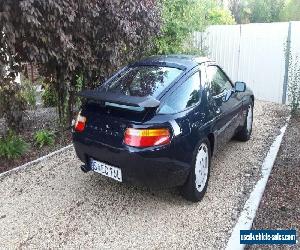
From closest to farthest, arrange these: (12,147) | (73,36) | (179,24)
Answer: (12,147) → (73,36) → (179,24)

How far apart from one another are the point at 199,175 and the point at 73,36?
3.02m

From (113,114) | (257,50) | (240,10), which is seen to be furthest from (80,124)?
(240,10)

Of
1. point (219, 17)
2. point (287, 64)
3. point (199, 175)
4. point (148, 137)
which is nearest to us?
point (148, 137)

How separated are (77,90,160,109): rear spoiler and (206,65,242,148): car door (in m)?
1.13

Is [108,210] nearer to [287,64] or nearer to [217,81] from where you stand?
[217,81]

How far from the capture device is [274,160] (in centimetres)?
552

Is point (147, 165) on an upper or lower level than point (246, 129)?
upper

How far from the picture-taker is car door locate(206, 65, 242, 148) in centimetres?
473

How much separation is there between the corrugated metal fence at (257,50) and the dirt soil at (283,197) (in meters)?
4.10

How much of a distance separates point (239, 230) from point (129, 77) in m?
2.32

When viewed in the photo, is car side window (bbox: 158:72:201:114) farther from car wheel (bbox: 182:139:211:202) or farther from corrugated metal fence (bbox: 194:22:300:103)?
corrugated metal fence (bbox: 194:22:300:103)

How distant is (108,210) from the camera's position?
13.6ft

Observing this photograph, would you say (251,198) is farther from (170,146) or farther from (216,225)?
(170,146)

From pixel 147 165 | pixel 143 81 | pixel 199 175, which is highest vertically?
pixel 143 81
